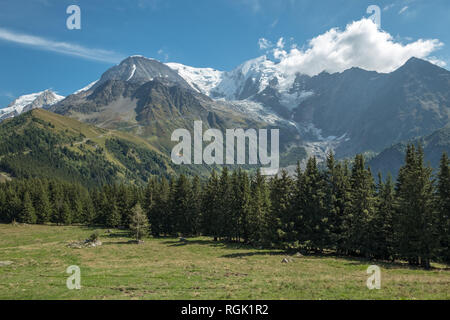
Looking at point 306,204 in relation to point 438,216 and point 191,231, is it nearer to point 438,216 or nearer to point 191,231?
point 438,216

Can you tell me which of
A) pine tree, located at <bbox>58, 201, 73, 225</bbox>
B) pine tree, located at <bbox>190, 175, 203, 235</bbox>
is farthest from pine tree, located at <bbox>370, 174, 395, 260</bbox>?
pine tree, located at <bbox>58, 201, 73, 225</bbox>

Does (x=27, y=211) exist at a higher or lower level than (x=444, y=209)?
lower

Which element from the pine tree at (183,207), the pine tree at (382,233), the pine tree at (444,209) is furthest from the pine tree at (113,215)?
the pine tree at (444,209)

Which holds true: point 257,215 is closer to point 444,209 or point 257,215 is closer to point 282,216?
point 282,216

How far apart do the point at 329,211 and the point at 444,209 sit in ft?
53.1

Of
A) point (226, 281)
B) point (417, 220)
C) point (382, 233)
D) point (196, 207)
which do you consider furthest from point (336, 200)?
point (196, 207)

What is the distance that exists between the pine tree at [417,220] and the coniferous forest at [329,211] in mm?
112

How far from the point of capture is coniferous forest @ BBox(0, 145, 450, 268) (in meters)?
38.7

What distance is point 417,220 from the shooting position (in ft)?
126

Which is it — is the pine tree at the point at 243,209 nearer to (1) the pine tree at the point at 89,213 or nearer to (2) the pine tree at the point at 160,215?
(2) the pine tree at the point at 160,215

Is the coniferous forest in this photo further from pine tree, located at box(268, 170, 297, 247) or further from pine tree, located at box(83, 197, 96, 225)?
pine tree, located at box(83, 197, 96, 225)
